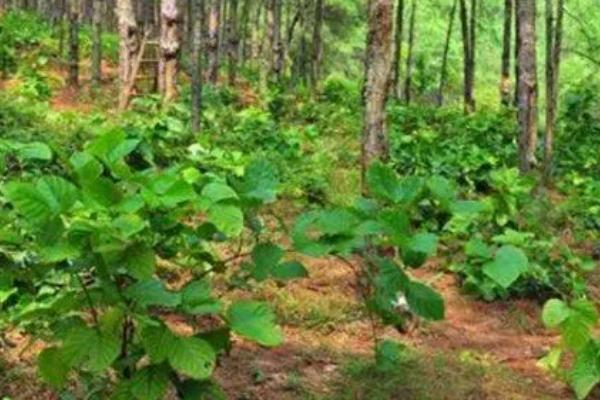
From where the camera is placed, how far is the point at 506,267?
334cm

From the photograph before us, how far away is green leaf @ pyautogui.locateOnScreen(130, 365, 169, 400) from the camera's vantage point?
3.05 m

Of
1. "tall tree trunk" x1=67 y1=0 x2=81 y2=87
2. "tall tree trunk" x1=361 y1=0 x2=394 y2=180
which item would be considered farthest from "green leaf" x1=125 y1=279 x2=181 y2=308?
"tall tree trunk" x1=67 y1=0 x2=81 y2=87

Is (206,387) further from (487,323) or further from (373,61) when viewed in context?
(487,323)

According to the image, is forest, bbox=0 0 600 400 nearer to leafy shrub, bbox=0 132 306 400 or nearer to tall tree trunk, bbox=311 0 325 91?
leafy shrub, bbox=0 132 306 400

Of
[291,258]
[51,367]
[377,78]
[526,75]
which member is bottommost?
[291,258]

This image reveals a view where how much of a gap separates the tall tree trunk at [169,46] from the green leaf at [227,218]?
11.2m

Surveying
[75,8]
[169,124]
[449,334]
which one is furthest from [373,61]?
[75,8]

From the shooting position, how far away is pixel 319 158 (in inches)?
477

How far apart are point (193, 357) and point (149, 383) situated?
0.20 metres

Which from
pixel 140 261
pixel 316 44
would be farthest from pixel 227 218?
pixel 316 44

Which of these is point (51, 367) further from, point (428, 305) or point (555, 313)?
point (555, 313)

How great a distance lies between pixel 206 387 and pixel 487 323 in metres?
3.89

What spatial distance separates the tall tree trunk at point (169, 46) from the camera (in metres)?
13.8

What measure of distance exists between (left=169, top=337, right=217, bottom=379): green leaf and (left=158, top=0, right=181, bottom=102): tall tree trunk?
11319mm
